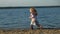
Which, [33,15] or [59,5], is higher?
[33,15]

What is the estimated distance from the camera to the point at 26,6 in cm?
4572

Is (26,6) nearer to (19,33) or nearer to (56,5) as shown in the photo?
(56,5)

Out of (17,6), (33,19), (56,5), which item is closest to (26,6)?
(17,6)

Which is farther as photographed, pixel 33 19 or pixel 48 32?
pixel 33 19

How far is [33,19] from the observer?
1247 cm

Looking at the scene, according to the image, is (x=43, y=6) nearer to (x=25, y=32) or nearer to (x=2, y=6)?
(x=2, y=6)

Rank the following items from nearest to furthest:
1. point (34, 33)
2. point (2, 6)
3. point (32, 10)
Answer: point (34, 33)
point (32, 10)
point (2, 6)

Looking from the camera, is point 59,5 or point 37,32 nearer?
point 37,32

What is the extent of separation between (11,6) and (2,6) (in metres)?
1.79

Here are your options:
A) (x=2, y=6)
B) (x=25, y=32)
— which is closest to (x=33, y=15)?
(x=25, y=32)

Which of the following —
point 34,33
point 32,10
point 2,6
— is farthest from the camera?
point 2,6

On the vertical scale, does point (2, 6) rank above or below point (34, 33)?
below

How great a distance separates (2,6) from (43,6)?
24.1 ft

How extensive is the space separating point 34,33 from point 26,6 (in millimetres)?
35086
